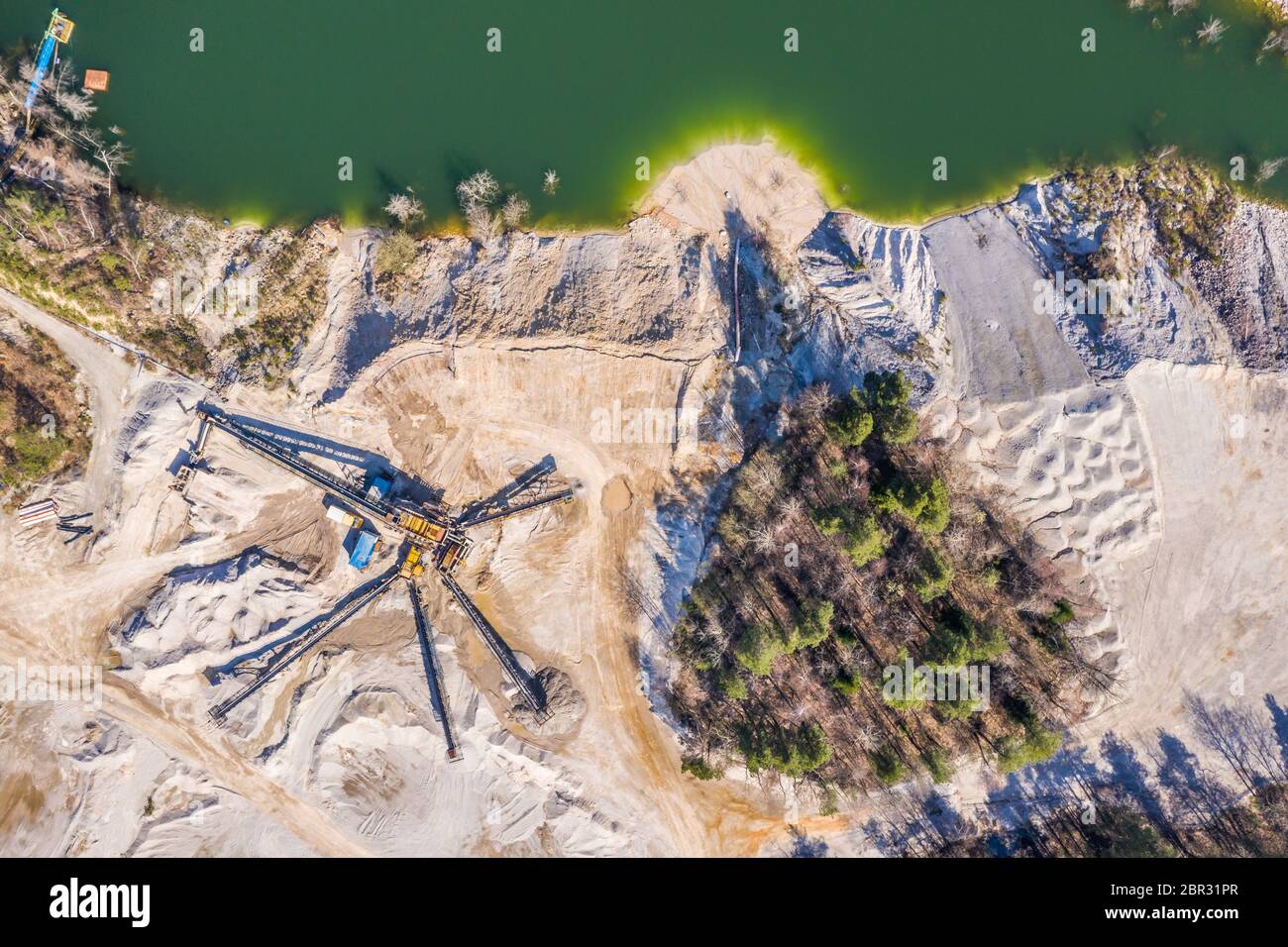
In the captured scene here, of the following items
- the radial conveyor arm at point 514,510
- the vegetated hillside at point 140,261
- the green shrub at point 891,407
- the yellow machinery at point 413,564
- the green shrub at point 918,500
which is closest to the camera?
the green shrub at point 918,500

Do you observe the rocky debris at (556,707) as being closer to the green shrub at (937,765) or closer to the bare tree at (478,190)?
the green shrub at (937,765)

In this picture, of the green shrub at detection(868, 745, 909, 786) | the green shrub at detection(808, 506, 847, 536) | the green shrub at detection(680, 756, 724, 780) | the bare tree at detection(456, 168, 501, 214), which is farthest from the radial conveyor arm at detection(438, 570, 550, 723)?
the bare tree at detection(456, 168, 501, 214)

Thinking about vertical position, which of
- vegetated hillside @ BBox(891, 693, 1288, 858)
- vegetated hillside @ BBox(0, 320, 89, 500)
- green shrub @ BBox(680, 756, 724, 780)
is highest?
vegetated hillside @ BBox(0, 320, 89, 500)

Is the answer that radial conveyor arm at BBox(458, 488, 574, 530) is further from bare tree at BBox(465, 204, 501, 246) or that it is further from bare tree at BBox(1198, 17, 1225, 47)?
bare tree at BBox(1198, 17, 1225, 47)

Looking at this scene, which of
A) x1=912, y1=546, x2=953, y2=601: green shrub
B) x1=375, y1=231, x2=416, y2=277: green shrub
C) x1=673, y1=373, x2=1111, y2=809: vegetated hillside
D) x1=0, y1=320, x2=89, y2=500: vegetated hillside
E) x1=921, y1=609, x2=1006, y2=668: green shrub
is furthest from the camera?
x1=375, y1=231, x2=416, y2=277: green shrub

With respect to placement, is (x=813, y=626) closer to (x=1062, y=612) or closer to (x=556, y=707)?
(x=1062, y=612)

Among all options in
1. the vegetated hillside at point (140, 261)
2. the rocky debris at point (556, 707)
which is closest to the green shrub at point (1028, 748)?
the rocky debris at point (556, 707)
